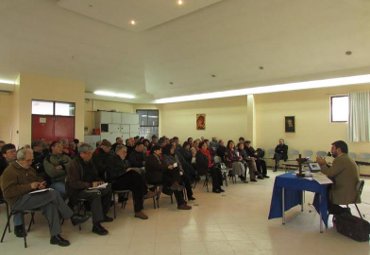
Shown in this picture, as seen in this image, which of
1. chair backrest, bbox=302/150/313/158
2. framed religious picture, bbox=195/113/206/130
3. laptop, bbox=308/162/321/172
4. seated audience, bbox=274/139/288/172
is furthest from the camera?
framed religious picture, bbox=195/113/206/130

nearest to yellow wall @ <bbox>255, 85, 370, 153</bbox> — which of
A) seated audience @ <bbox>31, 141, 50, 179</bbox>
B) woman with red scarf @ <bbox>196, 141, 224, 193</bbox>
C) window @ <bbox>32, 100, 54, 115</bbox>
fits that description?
woman with red scarf @ <bbox>196, 141, 224, 193</bbox>

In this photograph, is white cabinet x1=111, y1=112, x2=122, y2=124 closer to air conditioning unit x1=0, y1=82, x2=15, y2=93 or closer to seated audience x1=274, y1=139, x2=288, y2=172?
air conditioning unit x1=0, y1=82, x2=15, y2=93

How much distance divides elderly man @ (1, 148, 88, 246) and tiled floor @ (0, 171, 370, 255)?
0.83 ft

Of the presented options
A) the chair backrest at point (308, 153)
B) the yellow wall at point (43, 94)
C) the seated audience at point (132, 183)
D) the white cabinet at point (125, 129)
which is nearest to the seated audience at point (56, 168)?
the seated audience at point (132, 183)

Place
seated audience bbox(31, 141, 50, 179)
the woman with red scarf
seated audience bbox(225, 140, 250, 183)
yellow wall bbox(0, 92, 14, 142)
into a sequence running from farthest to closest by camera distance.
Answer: yellow wall bbox(0, 92, 14, 142) < seated audience bbox(225, 140, 250, 183) < the woman with red scarf < seated audience bbox(31, 141, 50, 179)

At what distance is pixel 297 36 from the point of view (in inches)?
250

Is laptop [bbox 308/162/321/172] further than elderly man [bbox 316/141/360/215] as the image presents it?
Yes

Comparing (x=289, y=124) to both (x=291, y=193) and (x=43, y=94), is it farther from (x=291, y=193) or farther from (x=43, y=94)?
(x=43, y=94)

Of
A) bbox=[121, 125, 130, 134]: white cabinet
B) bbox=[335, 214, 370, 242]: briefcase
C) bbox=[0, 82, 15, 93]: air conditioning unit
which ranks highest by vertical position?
bbox=[0, 82, 15, 93]: air conditioning unit

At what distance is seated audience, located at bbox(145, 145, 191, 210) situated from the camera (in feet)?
15.3

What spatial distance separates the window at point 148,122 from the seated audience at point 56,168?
27.9 feet

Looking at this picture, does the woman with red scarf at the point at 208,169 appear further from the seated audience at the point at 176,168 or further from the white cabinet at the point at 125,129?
the white cabinet at the point at 125,129

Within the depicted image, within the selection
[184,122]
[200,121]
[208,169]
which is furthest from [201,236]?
[184,122]

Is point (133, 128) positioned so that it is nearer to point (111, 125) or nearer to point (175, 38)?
point (111, 125)
